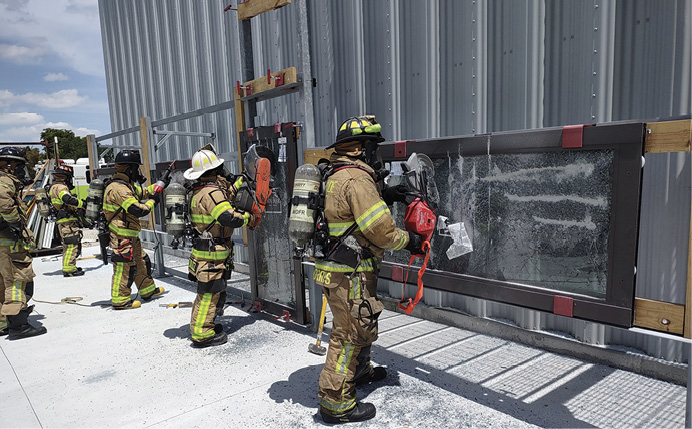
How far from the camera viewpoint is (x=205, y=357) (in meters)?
4.38

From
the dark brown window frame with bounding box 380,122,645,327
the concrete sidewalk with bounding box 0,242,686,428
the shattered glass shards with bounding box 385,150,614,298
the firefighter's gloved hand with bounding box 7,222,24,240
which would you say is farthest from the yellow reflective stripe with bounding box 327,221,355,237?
the firefighter's gloved hand with bounding box 7,222,24,240

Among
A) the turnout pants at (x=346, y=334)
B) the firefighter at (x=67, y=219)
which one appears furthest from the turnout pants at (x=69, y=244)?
the turnout pants at (x=346, y=334)

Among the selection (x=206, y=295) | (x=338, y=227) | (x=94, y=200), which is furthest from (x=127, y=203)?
(x=338, y=227)

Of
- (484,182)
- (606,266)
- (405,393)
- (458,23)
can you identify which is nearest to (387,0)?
(458,23)

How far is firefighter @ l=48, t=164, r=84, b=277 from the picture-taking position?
806 centimetres

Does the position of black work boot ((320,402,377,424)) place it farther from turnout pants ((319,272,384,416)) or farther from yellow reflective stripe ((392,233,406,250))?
yellow reflective stripe ((392,233,406,250))

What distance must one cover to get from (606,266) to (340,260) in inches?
68.9

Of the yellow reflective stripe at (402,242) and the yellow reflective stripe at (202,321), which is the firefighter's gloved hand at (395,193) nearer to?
the yellow reflective stripe at (402,242)

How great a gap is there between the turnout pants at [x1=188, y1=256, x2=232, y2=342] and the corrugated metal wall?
2.57 m

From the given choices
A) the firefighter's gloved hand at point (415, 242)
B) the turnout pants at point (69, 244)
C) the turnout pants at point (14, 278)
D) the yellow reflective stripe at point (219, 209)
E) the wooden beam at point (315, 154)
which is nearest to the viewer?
the firefighter's gloved hand at point (415, 242)

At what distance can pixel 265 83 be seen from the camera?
499 centimetres

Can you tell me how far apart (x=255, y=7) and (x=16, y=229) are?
12.6ft

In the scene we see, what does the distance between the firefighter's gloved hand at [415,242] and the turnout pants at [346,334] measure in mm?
353

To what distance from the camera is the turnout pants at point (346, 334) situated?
304cm
